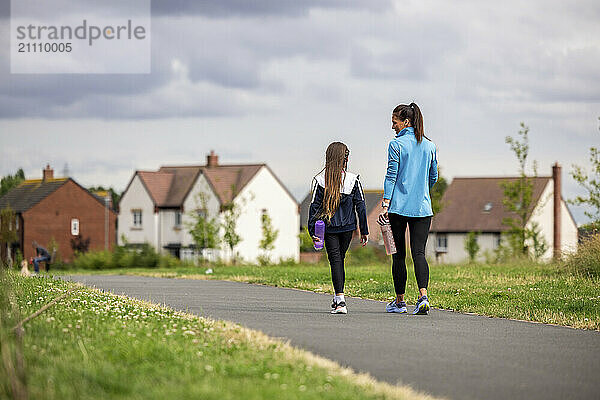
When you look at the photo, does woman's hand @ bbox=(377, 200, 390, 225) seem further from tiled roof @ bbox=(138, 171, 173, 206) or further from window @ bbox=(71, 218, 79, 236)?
window @ bbox=(71, 218, 79, 236)

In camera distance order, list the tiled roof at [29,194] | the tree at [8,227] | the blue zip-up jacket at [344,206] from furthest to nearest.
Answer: the tiled roof at [29,194] < the tree at [8,227] < the blue zip-up jacket at [344,206]

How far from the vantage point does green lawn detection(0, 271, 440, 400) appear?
19.5 ft

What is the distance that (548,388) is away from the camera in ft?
21.7

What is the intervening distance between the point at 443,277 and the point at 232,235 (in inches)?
988

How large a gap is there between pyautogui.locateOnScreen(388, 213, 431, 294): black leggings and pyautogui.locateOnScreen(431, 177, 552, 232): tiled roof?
64.9 m

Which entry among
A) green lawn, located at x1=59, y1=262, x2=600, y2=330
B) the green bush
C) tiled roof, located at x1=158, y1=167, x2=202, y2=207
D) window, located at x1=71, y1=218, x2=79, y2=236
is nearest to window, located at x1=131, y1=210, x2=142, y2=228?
tiled roof, located at x1=158, y1=167, x2=202, y2=207

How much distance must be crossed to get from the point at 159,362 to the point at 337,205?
489cm

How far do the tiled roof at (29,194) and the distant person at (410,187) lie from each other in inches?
2951

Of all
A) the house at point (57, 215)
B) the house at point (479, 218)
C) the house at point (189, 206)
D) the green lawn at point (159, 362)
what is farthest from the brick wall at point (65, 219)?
the green lawn at point (159, 362)

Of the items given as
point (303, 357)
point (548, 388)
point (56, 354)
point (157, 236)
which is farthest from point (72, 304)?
point (157, 236)

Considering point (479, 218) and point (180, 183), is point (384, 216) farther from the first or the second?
point (180, 183)

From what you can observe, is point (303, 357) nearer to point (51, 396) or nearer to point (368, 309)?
point (51, 396)

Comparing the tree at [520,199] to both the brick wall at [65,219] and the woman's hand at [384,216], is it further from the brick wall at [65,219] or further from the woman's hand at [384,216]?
the brick wall at [65,219]

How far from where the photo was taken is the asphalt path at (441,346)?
265 inches
